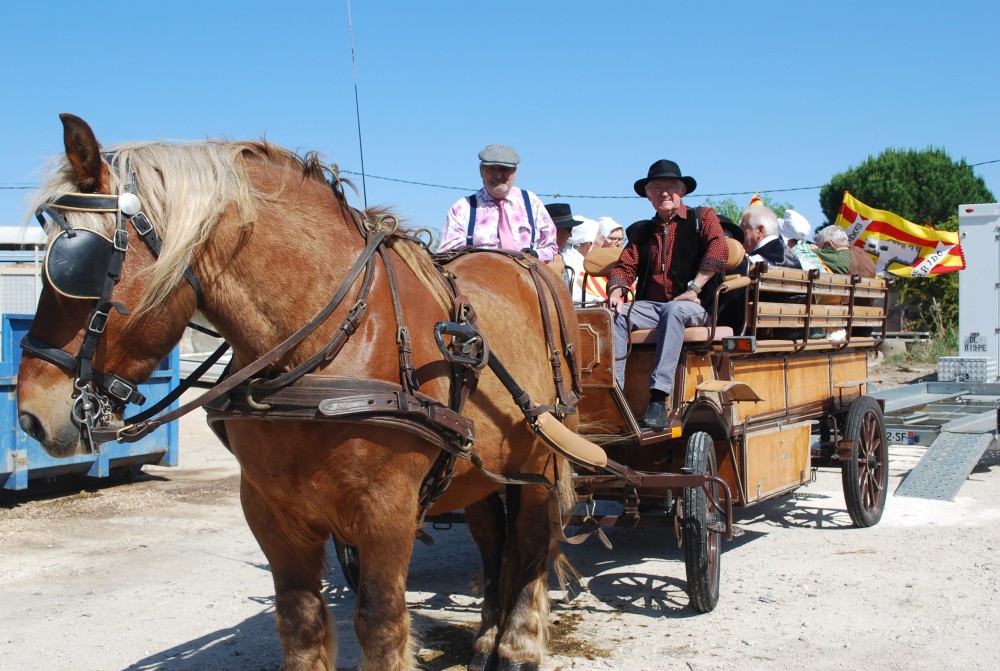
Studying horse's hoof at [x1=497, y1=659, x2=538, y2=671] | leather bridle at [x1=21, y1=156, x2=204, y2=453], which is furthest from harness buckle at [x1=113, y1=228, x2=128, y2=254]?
horse's hoof at [x1=497, y1=659, x2=538, y2=671]

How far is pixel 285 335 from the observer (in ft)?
9.01

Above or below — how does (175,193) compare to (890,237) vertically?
below

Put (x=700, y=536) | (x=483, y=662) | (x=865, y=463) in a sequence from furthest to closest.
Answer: (x=865, y=463), (x=700, y=536), (x=483, y=662)

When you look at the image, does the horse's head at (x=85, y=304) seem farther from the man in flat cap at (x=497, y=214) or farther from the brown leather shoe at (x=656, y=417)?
the brown leather shoe at (x=656, y=417)

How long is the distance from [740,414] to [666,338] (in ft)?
3.40

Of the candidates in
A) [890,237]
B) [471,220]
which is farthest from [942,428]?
[471,220]

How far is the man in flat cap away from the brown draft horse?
Answer: 143 centimetres

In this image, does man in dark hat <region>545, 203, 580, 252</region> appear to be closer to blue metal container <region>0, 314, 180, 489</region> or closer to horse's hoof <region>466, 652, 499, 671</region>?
horse's hoof <region>466, 652, 499, 671</region>

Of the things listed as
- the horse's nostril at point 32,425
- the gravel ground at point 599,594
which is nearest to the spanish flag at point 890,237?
the gravel ground at point 599,594

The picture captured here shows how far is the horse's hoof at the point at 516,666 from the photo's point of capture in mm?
4004

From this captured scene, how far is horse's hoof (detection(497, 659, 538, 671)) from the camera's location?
400 cm

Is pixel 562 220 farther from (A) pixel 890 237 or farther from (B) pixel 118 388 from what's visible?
(A) pixel 890 237

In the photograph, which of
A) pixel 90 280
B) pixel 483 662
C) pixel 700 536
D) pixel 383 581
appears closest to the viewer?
pixel 90 280

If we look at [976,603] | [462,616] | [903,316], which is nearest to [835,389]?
[976,603]
